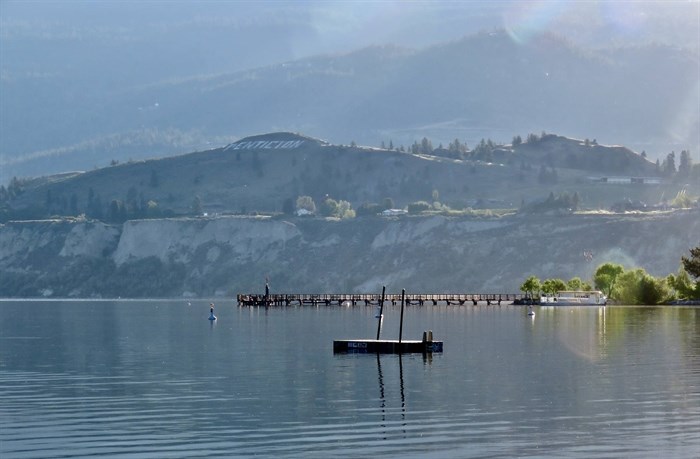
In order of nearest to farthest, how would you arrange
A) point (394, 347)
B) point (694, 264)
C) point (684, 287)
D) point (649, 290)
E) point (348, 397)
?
point (348, 397), point (394, 347), point (694, 264), point (684, 287), point (649, 290)

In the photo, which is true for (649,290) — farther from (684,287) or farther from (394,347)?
(394,347)

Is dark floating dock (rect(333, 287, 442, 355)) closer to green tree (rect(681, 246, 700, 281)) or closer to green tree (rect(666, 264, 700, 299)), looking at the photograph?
green tree (rect(681, 246, 700, 281))

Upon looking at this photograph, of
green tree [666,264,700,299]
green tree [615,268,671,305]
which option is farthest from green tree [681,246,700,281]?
green tree [615,268,671,305]

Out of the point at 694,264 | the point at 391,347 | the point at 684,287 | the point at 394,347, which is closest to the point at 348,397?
the point at 394,347

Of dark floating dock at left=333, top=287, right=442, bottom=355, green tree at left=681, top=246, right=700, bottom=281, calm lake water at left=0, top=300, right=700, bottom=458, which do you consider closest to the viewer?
calm lake water at left=0, top=300, right=700, bottom=458

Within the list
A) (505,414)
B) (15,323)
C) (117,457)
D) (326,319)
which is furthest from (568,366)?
(15,323)

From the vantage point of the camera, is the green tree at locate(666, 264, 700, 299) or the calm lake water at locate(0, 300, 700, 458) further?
the green tree at locate(666, 264, 700, 299)

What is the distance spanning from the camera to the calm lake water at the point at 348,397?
50.8m

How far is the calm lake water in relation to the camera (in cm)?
5084

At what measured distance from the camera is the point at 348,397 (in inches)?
2542

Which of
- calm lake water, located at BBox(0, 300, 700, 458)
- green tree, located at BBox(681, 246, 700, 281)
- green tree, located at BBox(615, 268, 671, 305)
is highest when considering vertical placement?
green tree, located at BBox(681, 246, 700, 281)

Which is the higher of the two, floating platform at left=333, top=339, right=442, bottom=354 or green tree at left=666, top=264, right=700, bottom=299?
green tree at left=666, top=264, right=700, bottom=299

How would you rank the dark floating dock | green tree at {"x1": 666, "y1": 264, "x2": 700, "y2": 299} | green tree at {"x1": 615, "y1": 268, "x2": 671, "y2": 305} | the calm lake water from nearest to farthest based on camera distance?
the calm lake water → the dark floating dock → green tree at {"x1": 666, "y1": 264, "x2": 700, "y2": 299} → green tree at {"x1": 615, "y1": 268, "x2": 671, "y2": 305}

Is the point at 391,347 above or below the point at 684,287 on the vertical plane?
below
